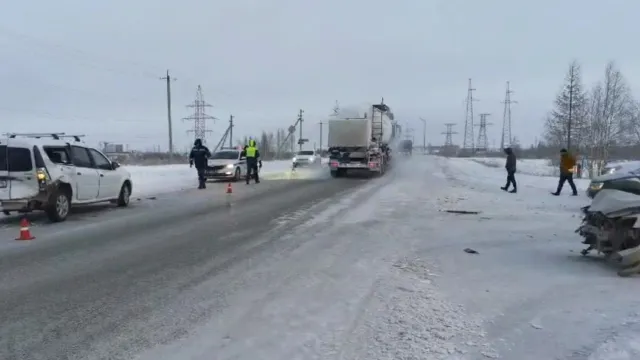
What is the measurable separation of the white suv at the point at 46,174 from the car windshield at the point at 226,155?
41.9 ft

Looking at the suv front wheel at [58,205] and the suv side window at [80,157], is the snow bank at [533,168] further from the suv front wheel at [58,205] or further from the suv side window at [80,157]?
the suv front wheel at [58,205]

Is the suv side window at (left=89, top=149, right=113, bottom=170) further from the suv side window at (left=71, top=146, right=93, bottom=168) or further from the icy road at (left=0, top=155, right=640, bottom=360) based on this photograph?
A: the icy road at (left=0, top=155, right=640, bottom=360)

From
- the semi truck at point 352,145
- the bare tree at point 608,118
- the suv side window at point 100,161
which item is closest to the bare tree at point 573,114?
the bare tree at point 608,118

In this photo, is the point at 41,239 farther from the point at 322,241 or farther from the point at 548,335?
the point at 548,335

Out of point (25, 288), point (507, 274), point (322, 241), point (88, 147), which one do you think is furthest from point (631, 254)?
point (88, 147)

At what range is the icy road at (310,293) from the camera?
14.1 ft

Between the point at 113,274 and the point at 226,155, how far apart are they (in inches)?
781

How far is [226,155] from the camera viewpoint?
26.2 metres

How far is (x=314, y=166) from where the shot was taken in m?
35.7

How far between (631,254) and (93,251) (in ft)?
24.7

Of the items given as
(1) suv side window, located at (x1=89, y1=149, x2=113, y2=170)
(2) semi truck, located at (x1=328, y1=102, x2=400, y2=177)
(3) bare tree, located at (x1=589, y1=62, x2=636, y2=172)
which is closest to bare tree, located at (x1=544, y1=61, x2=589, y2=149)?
(3) bare tree, located at (x1=589, y1=62, x2=636, y2=172)

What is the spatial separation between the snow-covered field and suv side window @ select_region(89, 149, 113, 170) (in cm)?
640

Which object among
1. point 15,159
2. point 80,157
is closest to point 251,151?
point 80,157

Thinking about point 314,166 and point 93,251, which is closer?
point 93,251
